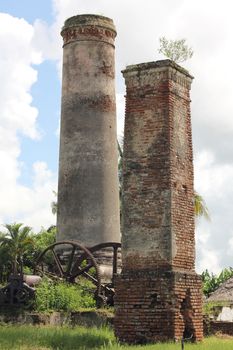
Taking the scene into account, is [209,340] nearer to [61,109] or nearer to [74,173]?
[74,173]

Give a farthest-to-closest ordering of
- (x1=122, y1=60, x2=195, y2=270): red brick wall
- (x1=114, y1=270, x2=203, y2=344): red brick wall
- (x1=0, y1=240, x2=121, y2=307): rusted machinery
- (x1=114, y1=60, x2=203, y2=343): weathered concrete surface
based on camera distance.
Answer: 1. (x1=0, y1=240, x2=121, y2=307): rusted machinery
2. (x1=122, y1=60, x2=195, y2=270): red brick wall
3. (x1=114, y1=60, x2=203, y2=343): weathered concrete surface
4. (x1=114, y1=270, x2=203, y2=344): red brick wall

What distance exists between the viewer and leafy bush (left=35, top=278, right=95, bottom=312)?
18266 mm

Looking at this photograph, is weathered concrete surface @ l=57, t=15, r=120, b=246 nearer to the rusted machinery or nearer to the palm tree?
the rusted machinery

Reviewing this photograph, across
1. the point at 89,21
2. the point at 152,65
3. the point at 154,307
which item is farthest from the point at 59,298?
the point at 89,21

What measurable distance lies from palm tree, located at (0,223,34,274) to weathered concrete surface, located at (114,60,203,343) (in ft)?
57.3

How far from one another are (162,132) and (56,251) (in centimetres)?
1076

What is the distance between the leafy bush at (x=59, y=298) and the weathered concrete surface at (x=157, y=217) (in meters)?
4.97

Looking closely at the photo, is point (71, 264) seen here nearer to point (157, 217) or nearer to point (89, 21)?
point (157, 217)

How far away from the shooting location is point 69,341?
518 inches

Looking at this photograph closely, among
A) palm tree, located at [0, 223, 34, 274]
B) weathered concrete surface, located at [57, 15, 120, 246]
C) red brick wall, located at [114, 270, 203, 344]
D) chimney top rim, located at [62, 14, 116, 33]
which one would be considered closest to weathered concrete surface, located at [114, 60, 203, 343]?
red brick wall, located at [114, 270, 203, 344]

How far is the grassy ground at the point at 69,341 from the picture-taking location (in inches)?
484

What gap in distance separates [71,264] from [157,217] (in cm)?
814

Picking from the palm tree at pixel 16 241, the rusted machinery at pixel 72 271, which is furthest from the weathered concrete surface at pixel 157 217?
the palm tree at pixel 16 241

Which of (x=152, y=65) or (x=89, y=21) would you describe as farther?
(x=89, y=21)
